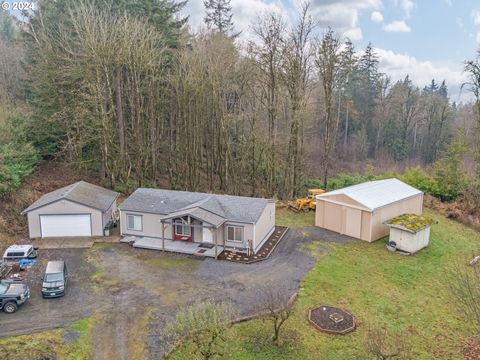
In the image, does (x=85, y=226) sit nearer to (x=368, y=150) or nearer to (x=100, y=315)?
(x=100, y=315)

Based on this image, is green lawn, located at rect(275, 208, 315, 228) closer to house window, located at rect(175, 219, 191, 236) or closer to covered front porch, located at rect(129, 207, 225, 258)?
covered front porch, located at rect(129, 207, 225, 258)

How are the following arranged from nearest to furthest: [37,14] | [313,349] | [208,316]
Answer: [208,316] → [313,349] → [37,14]

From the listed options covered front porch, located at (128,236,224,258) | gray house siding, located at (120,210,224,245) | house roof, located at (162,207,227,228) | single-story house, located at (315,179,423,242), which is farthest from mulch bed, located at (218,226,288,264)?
single-story house, located at (315,179,423,242)

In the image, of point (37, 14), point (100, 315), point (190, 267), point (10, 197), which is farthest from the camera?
point (37, 14)

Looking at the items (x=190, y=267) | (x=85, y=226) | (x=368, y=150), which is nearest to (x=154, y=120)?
(x=85, y=226)

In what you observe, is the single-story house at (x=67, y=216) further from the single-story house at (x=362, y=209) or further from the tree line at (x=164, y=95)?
the single-story house at (x=362, y=209)

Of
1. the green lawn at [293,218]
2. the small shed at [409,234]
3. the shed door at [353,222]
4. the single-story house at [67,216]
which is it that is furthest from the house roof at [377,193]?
the single-story house at [67,216]
